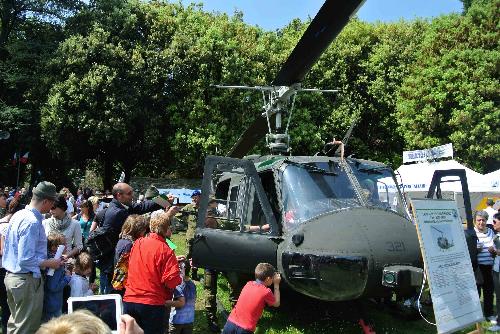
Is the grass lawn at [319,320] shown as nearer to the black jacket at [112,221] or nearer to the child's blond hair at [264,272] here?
the black jacket at [112,221]

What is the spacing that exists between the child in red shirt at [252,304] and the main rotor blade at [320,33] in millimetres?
2488

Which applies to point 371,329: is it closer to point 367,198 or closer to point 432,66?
point 367,198

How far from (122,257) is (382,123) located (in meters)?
24.4

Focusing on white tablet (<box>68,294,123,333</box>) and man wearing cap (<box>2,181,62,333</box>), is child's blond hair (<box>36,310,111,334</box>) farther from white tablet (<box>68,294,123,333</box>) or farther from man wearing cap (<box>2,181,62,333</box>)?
man wearing cap (<box>2,181,62,333</box>)

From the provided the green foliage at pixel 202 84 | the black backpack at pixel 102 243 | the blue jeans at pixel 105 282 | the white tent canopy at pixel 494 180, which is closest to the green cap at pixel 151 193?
the black backpack at pixel 102 243

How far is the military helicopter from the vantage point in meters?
5.14

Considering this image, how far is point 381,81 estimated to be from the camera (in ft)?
87.8

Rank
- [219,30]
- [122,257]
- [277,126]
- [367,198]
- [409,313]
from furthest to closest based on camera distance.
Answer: [219,30]
[277,126]
[409,313]
[367,198]
[122,257]

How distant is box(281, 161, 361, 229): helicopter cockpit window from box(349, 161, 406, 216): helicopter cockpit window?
0.82 ft

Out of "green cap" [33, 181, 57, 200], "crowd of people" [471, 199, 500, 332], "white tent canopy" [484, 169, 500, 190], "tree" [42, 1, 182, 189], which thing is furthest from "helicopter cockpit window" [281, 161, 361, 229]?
"tree" [42, 1, 182, 189]

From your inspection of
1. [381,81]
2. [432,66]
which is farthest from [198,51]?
[432,66]

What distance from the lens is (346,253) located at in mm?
5207

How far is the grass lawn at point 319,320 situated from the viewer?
6484 millimetres

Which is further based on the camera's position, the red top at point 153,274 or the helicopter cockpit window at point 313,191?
the helicopter cockpit window at point 313,191
